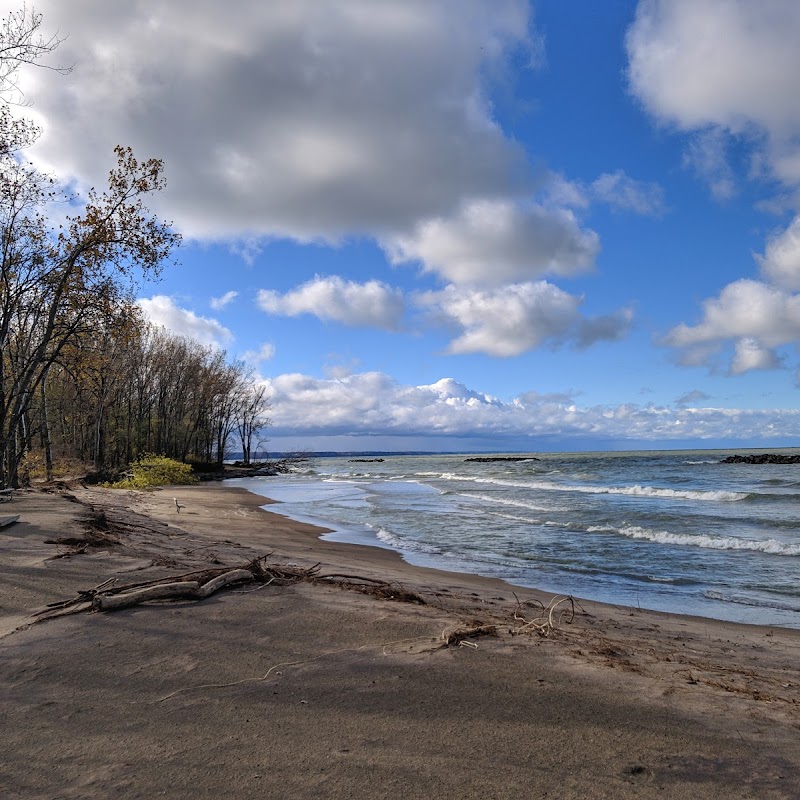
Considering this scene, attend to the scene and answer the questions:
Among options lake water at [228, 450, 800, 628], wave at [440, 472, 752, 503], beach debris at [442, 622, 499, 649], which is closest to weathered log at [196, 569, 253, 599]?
beach debris at [442, 622, 499, 649]

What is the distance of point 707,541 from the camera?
1455 centimetres

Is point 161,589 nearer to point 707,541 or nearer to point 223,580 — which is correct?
point 223,580

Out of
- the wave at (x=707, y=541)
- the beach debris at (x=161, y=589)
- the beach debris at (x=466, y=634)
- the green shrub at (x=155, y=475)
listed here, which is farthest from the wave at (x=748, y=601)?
the green shrub at (x=155, y=475)

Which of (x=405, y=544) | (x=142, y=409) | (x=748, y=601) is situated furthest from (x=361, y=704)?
(x=142, y=409)

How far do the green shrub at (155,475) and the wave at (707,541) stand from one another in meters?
24.2

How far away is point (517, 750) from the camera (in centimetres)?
313

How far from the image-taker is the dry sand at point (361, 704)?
2.84 meters

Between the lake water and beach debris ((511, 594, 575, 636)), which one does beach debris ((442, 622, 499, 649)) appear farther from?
the lake water

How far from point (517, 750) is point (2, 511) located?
1097cm

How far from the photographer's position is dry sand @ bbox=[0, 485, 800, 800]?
2844 millimetres

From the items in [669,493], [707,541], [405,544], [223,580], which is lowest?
[669,493]

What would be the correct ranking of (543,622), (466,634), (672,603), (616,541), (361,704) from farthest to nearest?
(616,541), (672,603), (543,622), (466,634), (361,704)

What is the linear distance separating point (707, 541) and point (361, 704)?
45.2ft

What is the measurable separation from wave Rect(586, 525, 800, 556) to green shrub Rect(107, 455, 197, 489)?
24.2 metres
